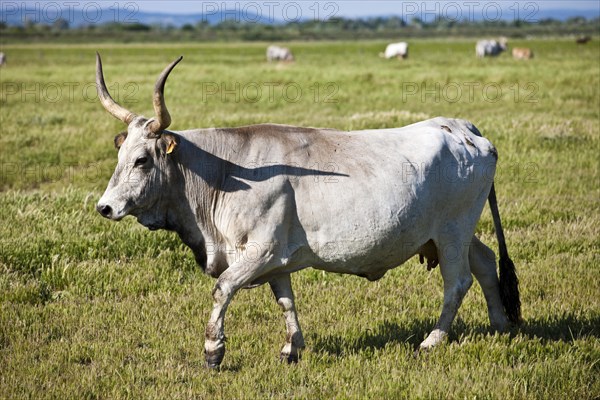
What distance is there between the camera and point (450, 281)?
22.6 ft

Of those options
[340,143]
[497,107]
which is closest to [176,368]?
[340,143]

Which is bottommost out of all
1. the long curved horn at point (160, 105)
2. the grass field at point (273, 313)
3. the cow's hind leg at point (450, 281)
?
the grass field at point (273, 313)

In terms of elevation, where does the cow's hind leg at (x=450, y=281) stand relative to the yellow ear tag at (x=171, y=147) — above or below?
below

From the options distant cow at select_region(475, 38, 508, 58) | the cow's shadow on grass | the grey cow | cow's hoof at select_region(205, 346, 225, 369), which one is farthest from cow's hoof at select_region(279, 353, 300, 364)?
distant cow at select_region(475, 38, 508, 58)

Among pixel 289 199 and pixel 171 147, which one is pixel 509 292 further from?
pixel 171 147

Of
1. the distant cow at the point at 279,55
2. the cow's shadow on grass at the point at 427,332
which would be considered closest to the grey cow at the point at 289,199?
the cow's shadow on grass at the point at 427,332

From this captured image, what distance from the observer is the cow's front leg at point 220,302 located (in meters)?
6.06

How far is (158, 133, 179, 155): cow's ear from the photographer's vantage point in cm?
613

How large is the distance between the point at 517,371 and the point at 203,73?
32.4 meters

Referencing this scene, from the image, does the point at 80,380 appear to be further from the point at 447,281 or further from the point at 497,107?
the point at 497,107

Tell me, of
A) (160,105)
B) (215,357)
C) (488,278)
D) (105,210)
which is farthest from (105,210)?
(488,278)

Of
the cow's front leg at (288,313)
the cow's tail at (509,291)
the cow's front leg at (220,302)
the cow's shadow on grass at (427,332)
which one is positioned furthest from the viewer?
the cow's tail at (509,291)

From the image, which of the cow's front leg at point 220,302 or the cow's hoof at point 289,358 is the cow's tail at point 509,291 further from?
the cow's front leg at point 220,302

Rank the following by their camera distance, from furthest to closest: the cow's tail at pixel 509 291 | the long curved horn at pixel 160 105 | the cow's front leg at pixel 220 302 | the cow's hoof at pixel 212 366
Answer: the cow's tail at pixel 509 291, the cow's hoof at pixel 212 366, the cow's front leg at pixel 220 302, the long curved horn at pixel 160 105
